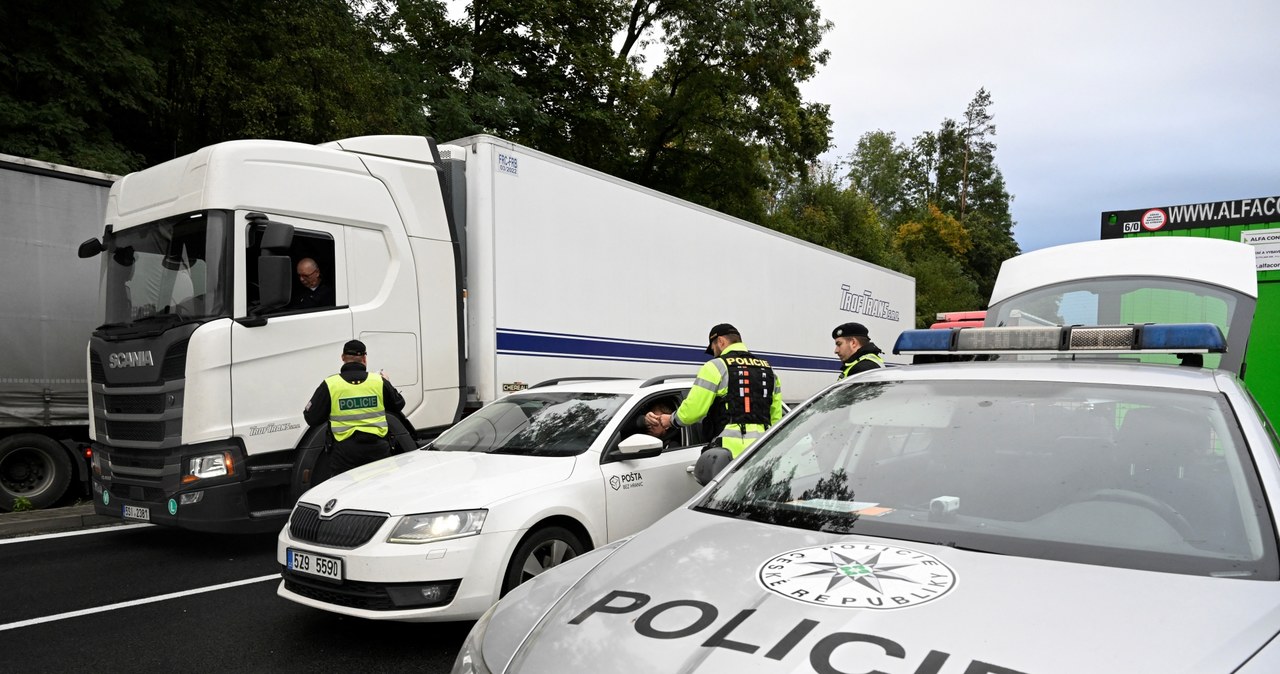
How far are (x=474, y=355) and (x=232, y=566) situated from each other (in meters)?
2.60

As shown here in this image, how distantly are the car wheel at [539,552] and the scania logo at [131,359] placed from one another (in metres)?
3.61

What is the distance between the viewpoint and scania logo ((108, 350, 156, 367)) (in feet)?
19.7

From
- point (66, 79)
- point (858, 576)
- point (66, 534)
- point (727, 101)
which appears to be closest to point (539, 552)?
point (858, 576)

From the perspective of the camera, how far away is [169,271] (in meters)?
6.29

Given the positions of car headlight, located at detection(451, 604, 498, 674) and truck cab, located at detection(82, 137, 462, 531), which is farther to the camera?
truck cab, located at detection(82, 137, 462, 531)

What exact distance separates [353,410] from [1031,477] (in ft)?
16.1

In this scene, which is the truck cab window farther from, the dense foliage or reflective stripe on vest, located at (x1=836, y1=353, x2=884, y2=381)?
the dense foliage

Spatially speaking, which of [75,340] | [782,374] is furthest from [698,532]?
[782,374]

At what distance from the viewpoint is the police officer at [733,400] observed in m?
5.21

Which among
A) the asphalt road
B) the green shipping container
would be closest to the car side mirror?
the asphalt road

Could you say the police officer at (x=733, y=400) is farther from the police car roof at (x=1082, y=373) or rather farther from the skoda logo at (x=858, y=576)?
the skoda logo at (x=858, y=576)

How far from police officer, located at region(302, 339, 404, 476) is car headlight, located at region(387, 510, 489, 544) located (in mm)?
2208

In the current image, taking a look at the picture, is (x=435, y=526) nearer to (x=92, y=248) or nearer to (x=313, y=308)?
(x=313, y=308)

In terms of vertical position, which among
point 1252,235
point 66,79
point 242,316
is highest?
point 66,79
